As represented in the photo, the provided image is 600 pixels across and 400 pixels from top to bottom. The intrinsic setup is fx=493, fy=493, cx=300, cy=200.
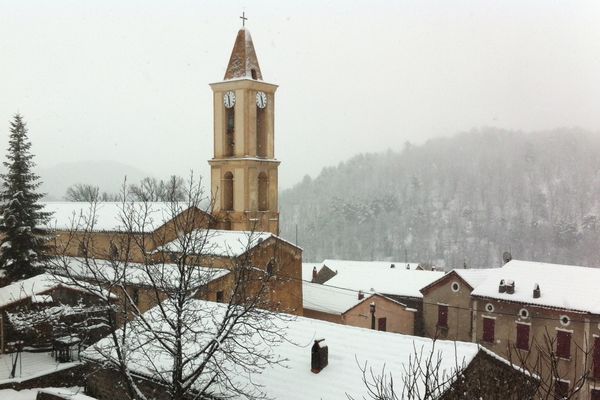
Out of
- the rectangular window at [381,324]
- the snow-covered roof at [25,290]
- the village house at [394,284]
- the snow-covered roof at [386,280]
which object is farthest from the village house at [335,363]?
the snow-covered roof at [386,280]

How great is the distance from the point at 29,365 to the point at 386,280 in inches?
1038

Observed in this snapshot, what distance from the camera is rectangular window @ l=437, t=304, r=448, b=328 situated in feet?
105

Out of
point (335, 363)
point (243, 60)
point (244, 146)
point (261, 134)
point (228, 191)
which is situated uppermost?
point (243, 60)

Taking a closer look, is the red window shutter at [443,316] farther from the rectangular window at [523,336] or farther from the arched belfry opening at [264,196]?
the arched belfry opening at [264,196]

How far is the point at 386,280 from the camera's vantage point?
40.0m

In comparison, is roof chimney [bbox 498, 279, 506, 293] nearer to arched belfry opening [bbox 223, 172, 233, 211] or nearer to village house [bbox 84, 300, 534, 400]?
village house [bbox 84, 300, 534, 400]

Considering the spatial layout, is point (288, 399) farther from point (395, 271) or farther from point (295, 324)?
point (395, 271)

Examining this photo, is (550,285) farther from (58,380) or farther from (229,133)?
(58,380)

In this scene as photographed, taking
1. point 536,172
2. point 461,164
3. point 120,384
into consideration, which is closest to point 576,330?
point 120,384

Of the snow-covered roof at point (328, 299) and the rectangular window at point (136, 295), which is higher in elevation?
the rectangular window at point (136, 295)

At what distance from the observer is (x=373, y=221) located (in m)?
112

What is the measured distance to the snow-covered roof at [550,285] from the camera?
79.6 feet

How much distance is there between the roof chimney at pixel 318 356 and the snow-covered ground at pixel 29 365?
13.0 m

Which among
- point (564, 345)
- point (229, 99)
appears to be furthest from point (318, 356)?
point (229, 99)
